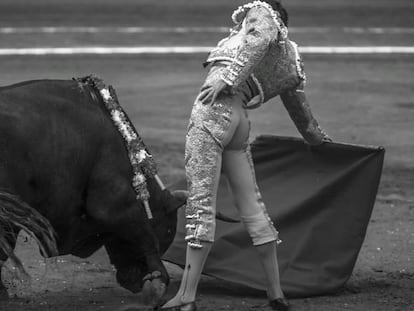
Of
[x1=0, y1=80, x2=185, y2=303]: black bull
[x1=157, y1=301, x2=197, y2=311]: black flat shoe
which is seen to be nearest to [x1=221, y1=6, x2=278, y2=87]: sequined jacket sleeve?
[x1=0, y1=80, x2=185, y2=303]: black bull

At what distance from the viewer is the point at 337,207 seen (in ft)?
20.4

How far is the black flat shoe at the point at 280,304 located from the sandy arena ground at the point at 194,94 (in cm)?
15

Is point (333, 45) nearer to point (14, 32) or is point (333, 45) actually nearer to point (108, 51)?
point (108, 51)

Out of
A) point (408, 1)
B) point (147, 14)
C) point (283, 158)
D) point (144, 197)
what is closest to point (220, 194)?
point (283, 158)

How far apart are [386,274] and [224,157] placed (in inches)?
62.7

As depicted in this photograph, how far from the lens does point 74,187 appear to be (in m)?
5.47

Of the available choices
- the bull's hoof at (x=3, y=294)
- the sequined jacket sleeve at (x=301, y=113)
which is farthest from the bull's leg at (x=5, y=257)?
the sequined jacket sleeve at (x=301, y=113)

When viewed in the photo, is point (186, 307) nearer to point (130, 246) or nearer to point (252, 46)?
point (130, 246)

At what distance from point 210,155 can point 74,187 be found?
69cm

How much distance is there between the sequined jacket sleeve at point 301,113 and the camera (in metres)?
5.58

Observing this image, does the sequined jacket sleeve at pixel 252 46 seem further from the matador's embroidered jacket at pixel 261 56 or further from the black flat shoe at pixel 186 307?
the black flat shoe at pixel 186 307

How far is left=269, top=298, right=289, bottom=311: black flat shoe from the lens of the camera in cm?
555

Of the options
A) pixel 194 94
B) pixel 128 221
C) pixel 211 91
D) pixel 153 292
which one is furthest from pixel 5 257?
pixel 194 94

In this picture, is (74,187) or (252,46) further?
(74,187)
